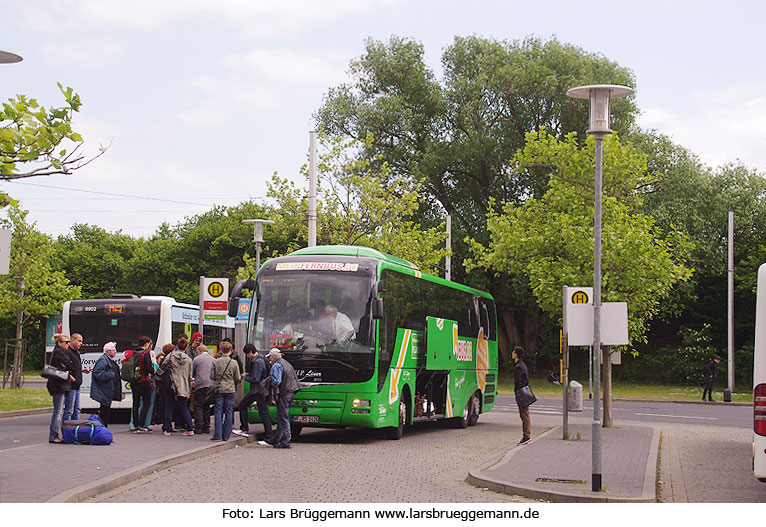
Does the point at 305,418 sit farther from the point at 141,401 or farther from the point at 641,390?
the point at 641,390

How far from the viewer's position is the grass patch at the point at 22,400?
1077 inches

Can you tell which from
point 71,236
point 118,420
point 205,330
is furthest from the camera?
point 71,236

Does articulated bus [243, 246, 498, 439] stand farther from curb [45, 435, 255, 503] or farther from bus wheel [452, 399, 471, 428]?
bus wheel [452, 399, 471, 428]

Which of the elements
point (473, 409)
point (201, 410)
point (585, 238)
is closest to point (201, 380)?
point (201, 410)

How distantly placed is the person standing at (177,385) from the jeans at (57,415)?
105 inches

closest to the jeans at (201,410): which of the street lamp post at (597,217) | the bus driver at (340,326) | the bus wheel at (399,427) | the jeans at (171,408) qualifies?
the jeans at (171,408)

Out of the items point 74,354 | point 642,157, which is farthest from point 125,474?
point 642,157

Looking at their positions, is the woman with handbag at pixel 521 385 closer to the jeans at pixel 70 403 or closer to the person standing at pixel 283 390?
the person standing at pixel 283 390

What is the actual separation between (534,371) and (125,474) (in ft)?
146

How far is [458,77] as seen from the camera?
50.3m

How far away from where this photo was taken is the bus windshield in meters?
18.7

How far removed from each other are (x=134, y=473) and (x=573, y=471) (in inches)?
228

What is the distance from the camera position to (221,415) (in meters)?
17.7

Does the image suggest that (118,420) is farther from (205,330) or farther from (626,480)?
(626,480)
